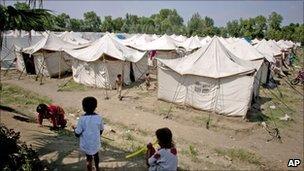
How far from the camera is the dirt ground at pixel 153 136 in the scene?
8117mm

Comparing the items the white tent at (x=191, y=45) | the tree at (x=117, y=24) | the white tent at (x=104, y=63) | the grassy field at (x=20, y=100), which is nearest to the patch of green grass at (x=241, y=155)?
the grassy field at (x=20, y=100)

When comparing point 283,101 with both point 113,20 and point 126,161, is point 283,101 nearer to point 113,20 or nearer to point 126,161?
point 126,161

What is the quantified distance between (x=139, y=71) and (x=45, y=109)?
12.8 m

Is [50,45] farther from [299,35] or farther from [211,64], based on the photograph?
[299,35]

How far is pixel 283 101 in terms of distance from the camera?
19641 millimetres

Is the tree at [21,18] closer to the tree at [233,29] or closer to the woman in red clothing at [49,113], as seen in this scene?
the woman in red clothing at [49,113]

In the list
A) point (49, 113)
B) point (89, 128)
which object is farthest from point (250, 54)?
point (89, 128)

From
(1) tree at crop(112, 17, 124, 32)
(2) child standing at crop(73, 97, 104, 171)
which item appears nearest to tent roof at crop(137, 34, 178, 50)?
(2) child standing at crop(73, 97, 104, 171)

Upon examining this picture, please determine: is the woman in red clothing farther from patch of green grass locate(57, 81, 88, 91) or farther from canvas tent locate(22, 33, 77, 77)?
canvas tent locate(22, 33, 77, 77)

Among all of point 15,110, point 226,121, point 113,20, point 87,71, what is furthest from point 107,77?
point 113,20

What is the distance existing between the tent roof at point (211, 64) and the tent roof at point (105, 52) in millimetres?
4382

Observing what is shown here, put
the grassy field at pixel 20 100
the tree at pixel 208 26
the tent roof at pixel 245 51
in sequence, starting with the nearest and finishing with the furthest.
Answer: the grassy field at pixel 20 100, the tent roof at pixel 245 51, the tree at pixel 208 26

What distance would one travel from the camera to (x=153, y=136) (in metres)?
12.5

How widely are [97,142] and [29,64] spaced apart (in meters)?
21.4
